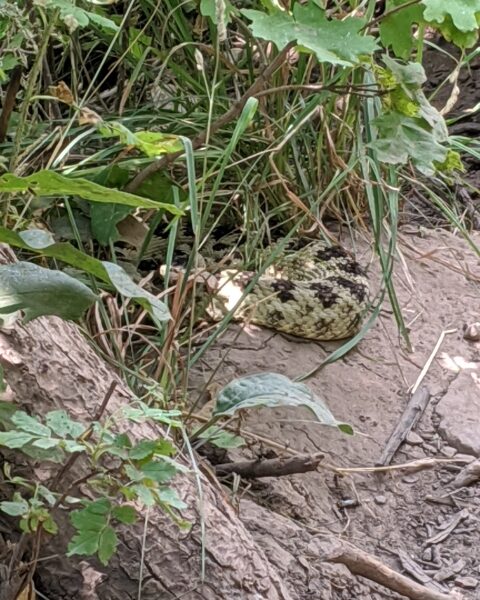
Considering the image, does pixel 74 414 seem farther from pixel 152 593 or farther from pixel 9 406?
pixel 152 593

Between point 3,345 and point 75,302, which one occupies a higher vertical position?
point 75,302

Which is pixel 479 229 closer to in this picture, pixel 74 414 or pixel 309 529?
pixel 309 529

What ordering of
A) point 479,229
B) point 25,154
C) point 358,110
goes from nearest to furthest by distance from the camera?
point 25,154
point 358,110
point 479,229

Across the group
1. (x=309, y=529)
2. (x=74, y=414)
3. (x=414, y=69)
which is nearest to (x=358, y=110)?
(x=414, y=69)

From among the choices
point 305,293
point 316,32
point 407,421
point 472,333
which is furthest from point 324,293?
point 316,32

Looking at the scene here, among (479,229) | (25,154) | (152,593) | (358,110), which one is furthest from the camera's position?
(479,229)

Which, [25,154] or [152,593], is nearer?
[152,593]

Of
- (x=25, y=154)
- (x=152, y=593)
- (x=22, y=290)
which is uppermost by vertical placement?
(x=22, y=290)
